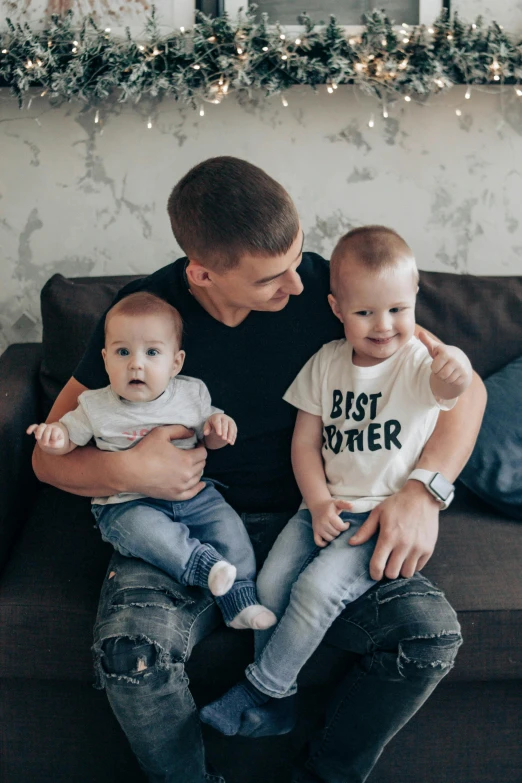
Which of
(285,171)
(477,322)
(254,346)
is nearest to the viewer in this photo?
(254,346)

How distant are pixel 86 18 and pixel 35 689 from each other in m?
1.62

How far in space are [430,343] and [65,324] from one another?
2.99 feet

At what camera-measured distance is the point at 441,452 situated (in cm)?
150

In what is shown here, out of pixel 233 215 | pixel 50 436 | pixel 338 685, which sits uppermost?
pixel 233 215

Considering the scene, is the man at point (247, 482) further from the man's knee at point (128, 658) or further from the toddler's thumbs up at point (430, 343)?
the toddler's thumbs up at point (430, 343)

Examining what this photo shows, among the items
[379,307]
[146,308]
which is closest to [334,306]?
[379,307]

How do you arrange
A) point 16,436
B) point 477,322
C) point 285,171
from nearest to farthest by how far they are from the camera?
point 16,436 < point 477,322 < point 285,171

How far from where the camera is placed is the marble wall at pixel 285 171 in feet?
6.88

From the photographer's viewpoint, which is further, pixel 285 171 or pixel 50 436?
pixel 285 171

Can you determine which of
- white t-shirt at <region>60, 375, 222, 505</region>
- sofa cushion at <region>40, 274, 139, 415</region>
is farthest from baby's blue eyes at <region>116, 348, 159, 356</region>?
sofa cushion at <region>40, 274, 139, 415</region>

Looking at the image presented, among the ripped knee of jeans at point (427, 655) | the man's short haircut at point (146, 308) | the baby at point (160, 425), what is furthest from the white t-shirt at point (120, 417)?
the ripped knee of jeans at point (427, 655)

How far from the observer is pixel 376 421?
4.93ft

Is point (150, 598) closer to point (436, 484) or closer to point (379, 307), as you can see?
point (436, 484)

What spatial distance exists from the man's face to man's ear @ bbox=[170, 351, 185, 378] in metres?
0.15
